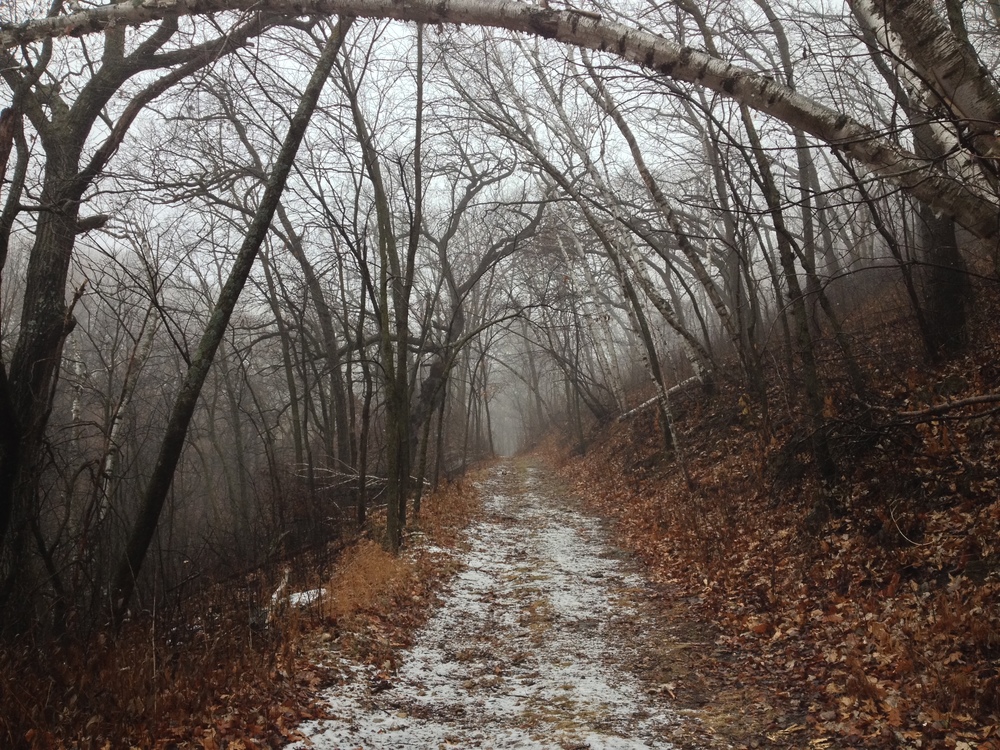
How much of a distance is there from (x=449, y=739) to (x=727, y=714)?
185 cm

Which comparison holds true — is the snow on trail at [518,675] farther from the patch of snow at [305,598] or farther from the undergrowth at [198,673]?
the patch of snow at [305,598]

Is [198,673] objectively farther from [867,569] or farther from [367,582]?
[867,569]

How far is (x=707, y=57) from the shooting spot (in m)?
3.79

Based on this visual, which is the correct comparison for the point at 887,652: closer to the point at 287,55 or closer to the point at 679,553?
the point at 679,553

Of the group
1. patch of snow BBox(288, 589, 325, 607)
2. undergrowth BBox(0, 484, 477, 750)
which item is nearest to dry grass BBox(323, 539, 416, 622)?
undergrowth BBox(0, 484, 477, 750)

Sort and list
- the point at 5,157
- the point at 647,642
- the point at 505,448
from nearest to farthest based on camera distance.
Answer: the point at 5,157, the point at 647,642, the point at 505,448

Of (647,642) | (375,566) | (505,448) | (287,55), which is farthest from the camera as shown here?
(505,448)

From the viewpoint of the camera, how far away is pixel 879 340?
970 centimetres

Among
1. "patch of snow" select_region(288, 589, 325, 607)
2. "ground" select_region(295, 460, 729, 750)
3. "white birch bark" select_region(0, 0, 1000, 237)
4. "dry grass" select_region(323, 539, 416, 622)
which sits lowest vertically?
"ground" select_region(295, 460, 729, 750)

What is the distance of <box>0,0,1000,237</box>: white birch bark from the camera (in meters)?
3.04

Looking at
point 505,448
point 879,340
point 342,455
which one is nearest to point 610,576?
point 879,340

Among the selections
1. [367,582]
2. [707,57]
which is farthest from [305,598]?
[707,57]

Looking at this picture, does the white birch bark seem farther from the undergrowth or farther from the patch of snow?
the patch of snow

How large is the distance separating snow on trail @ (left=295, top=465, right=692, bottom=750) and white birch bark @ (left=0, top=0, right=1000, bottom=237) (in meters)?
3.53
